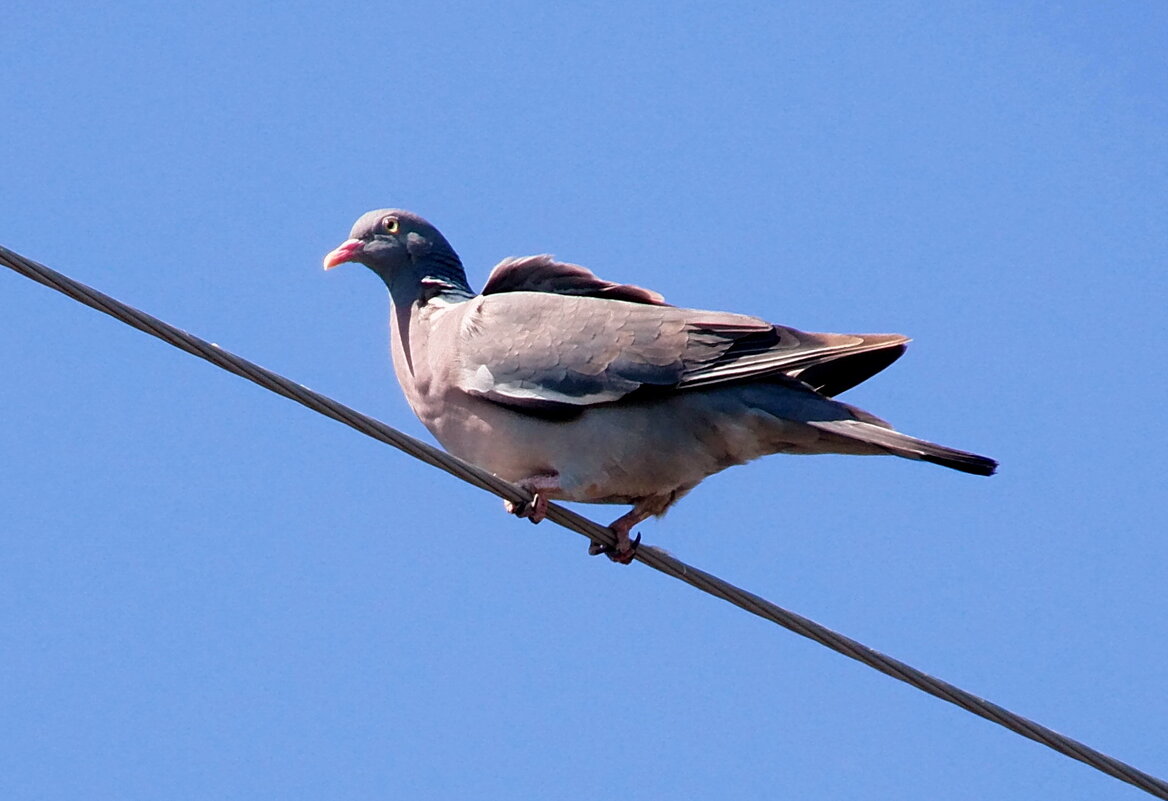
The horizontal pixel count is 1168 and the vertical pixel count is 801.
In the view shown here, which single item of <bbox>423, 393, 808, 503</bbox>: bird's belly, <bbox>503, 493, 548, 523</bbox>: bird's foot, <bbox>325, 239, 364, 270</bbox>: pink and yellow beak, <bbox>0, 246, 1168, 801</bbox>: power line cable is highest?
<bbox>325, 239, 364, 270</bbox>: pink and yellow beak

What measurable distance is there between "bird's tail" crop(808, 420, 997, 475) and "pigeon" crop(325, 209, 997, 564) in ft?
0.04

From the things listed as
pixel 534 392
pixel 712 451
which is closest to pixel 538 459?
pixel 534 392

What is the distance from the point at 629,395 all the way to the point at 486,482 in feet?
4.60

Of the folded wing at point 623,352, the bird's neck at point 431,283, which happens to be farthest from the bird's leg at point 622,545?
the bird's neck at point 431,283

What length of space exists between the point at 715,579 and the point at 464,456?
6.25 feet

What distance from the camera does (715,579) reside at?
5.31 metres

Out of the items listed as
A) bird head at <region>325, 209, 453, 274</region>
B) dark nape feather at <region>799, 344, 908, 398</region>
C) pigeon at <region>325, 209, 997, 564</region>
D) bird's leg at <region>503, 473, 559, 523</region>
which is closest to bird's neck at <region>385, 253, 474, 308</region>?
bird head at <region>325, 209, 453, 274</region>

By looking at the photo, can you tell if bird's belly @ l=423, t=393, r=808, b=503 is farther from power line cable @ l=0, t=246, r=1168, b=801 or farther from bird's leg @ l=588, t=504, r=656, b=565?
power line cable @ l=0, t=246, r=1168, b=801

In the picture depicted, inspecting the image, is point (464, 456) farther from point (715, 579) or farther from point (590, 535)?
point (715, 579)

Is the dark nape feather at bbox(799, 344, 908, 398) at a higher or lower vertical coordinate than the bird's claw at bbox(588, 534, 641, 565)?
higher

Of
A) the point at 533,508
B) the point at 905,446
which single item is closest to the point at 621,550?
the point at 533,508

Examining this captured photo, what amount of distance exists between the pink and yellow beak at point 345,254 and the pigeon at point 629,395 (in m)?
0.83

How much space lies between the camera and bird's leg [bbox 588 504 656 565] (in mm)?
6516

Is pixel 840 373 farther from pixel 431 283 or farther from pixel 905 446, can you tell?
pixel 431 283
